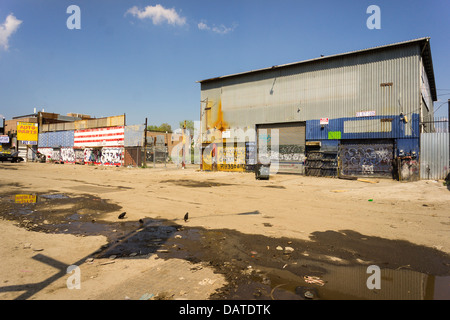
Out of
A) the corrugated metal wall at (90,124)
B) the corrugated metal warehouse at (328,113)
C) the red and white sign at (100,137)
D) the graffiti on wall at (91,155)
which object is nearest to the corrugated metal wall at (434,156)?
the corrugated metal warehouse at (328,113)

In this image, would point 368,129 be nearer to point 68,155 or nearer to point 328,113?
point 328,113

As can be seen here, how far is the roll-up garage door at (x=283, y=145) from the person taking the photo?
845 inches

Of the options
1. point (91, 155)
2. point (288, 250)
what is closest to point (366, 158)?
point (288, 250)

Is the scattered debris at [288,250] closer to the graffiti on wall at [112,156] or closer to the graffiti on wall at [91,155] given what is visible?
the graffiti on wall at [112,156]

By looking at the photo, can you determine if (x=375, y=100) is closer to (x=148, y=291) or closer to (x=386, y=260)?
(x=386, y=260)

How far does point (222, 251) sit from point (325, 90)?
19.3 metres

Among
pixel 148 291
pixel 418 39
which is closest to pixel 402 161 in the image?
pixel 418 39

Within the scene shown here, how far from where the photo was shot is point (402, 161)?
17.0m

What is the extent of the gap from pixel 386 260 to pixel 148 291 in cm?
381

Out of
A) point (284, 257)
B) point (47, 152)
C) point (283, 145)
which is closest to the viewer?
point (284, 257)

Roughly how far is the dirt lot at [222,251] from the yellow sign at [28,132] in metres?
47.1

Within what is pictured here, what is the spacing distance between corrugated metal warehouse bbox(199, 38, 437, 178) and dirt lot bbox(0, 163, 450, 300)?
10.8 meters

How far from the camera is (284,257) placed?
→ 4.31 metres

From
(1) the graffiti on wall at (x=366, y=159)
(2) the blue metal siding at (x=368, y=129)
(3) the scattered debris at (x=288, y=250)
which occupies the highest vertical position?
(2) the blue metal siding at (x=368, y=129)
